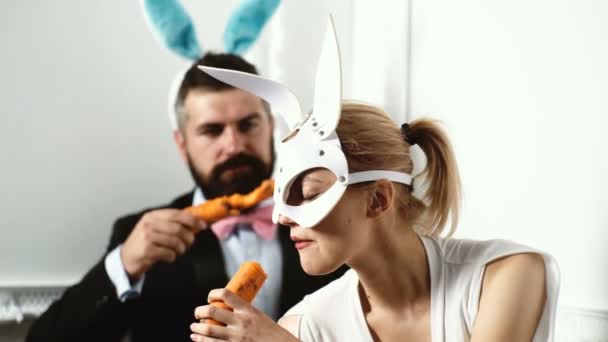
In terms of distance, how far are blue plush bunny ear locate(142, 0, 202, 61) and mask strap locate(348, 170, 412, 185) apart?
0.95 m

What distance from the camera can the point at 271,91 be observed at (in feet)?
3.94

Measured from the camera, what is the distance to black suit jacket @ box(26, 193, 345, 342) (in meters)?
1.78

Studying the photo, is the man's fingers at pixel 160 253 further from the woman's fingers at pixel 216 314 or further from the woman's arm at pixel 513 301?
the woman's arm at pixel 513 301

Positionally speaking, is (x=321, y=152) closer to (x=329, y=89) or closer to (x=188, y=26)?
(x=329, y=89)

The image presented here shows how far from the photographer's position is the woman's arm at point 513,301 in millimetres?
1077

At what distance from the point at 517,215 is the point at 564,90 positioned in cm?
26

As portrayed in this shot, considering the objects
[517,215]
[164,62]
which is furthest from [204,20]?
[517,215]

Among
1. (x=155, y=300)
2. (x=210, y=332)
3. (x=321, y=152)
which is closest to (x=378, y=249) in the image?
(x=321, y=152)

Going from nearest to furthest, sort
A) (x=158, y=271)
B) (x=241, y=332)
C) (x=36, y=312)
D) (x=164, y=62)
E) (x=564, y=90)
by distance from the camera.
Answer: (x=241, y=332) < (x=564, y=90) < (x=158, y=271) < (x=36, y=312) < (x=164, y=62)

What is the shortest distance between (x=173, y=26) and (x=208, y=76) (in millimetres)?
162

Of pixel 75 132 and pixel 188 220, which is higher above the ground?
pixel 75 132

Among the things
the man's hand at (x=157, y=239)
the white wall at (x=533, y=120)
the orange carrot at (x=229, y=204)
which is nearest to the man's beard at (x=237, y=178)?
the orange carrot at (x=229, y=204)

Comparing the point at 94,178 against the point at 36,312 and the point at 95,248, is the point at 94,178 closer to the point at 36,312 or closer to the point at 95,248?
the point at 95,248

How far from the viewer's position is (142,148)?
7.17ft
